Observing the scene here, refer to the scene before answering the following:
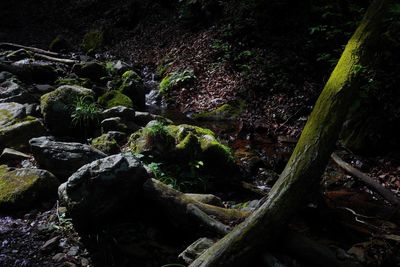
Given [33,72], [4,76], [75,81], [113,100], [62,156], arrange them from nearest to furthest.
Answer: [62,156] → [113,100] → [4,76] → [75,81] → [33,72]

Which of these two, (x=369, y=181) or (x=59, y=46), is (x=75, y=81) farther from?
(x=369, y=181)

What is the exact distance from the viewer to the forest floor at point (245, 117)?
454 cm

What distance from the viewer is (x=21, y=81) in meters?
11.3

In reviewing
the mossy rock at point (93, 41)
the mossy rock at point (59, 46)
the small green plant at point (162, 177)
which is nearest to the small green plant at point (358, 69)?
the small green plant at point (162, 177)

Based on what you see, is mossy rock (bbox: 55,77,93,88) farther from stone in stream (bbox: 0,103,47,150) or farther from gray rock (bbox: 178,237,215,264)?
gray rock (bbox: 178,237,215,264)

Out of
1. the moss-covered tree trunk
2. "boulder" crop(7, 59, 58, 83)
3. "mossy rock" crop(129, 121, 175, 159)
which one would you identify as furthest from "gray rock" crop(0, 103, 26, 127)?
the moss-covered tree trunk

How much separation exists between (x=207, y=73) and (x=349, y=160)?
5883 millimetres

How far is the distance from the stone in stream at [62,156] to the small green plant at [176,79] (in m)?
6.38

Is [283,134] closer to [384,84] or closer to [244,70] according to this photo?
[384,84]

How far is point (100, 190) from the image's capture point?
4602 mm

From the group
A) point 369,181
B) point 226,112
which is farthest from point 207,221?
point 226,112

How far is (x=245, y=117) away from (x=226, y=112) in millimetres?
566

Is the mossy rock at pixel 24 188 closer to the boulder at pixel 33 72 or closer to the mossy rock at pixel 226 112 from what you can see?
the mossy rock at pixel 226 112

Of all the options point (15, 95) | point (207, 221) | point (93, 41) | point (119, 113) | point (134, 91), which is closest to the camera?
point (207, 221)
